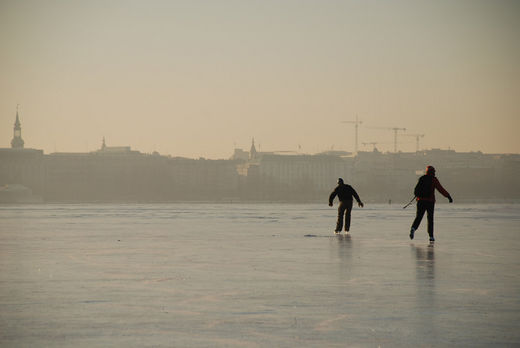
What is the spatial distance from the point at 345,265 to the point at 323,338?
7388mm

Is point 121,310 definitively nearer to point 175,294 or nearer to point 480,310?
point 175,294

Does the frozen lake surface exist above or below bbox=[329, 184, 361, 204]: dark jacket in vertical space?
below

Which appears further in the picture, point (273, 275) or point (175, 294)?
point (273, 275)

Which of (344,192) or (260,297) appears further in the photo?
(344,192)

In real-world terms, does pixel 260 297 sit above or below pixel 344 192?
below

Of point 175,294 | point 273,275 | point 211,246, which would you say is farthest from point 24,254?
point 175,294

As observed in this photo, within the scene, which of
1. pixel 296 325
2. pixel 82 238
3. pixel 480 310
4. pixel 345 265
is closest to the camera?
pixel 296 325

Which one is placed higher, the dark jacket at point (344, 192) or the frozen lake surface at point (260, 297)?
the dark jacket at point (344, 192)

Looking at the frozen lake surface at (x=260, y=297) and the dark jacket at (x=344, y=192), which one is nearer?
the frozen lake surface at (x=260, y=297)

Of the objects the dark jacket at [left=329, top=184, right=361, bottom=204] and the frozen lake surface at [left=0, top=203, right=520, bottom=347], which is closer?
the frozen lake surface at [left=0, top=203, right=520, bottom=347]

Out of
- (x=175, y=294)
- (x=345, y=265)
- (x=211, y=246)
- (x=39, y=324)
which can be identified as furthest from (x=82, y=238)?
(x=39, y=324)

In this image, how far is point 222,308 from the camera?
10219 mm

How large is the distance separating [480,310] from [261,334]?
2770 millimetres

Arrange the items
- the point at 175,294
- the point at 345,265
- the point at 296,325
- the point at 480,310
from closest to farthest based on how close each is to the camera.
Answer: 1. the point at 296,325
2. the point at 480,310
3. the point at 175,294
4. the point at 345,265
